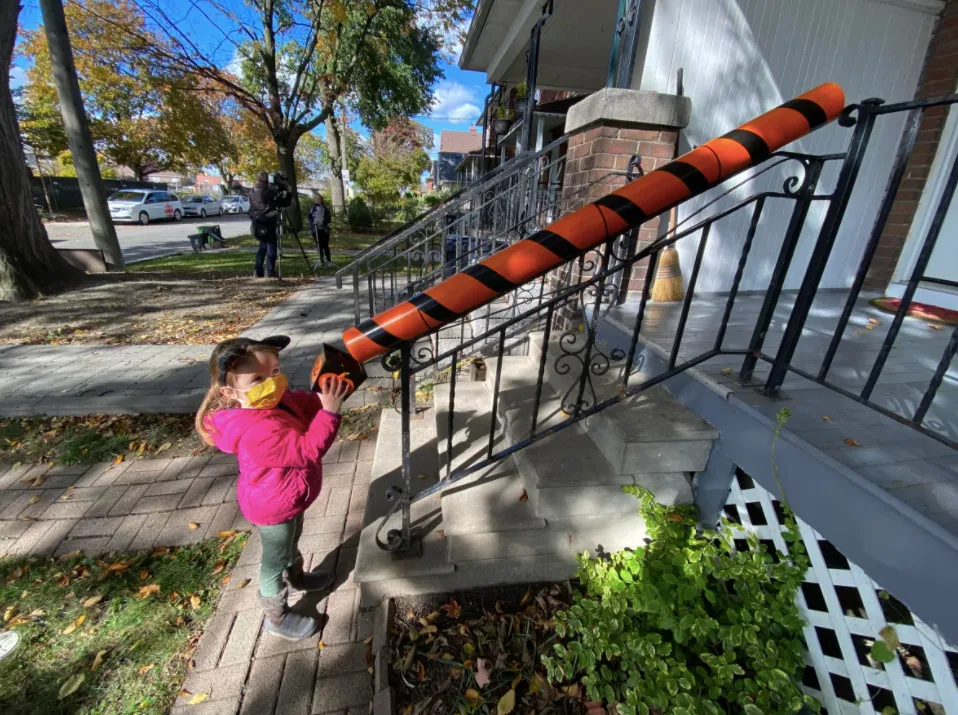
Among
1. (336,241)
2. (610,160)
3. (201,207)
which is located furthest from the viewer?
(201,207)

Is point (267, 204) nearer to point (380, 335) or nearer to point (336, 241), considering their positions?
point (380, 335)

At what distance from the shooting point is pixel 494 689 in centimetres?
Answer: 161

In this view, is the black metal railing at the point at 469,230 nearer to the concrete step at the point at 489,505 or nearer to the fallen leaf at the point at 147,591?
the concrete step at the point at 489,505

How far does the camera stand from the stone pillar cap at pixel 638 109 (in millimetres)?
2877

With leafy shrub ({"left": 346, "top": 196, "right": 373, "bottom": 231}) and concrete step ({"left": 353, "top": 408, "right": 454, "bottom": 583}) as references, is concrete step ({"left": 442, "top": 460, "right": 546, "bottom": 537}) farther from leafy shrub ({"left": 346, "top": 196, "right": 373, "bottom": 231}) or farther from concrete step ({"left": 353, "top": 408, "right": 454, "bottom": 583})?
leafy shrub ({"left": 346, "top": 196, "right": 373, "bottom": 231})

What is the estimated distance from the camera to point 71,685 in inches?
64.8

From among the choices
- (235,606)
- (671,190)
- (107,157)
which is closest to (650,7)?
(671,190)

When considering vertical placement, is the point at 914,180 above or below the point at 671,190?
above

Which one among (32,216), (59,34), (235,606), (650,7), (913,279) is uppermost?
(59,34)

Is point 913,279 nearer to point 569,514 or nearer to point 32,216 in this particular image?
point 569,514

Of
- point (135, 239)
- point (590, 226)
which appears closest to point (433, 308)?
point (590, 226)

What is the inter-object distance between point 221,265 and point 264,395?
977 cm

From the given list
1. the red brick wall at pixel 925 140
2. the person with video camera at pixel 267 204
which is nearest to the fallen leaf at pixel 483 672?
the red brick wall at pixel 925 140

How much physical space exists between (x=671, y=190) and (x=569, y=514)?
53.9 inches
